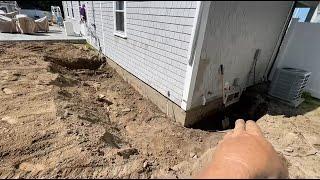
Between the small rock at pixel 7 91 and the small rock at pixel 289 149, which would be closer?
the small rock at pixel 289 149

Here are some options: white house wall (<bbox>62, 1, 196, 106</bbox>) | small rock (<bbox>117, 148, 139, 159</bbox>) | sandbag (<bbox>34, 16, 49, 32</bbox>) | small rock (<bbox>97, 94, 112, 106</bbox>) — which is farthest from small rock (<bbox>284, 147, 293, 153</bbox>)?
sandbag (<bbox>34, 16, 49, 32</bbox>)

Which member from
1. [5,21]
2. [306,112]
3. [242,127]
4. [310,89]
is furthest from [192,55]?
[5,21]

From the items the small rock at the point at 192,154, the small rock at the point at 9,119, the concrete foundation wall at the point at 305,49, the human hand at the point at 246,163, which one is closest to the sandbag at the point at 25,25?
the small rock at the point at 9,119

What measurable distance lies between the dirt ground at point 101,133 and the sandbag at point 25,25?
5.51m

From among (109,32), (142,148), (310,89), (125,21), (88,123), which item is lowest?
(142,148)

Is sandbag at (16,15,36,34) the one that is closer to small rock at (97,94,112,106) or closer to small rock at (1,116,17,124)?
small rock at (97,94,112,106)

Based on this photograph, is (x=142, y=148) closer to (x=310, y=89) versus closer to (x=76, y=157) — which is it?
(x=76, y=157)

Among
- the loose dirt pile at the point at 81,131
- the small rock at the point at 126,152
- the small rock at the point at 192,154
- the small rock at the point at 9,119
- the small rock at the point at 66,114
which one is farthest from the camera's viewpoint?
the small rock at the point at 66,114

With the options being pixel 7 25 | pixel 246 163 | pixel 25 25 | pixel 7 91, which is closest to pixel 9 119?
pixel 7 91

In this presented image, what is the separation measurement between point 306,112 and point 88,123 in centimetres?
495

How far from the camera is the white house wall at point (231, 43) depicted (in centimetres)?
327

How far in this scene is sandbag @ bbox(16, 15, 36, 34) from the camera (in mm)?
10602

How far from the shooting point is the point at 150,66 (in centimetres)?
488

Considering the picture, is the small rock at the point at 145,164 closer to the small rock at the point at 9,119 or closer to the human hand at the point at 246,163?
the human hand at the point at 246,163
